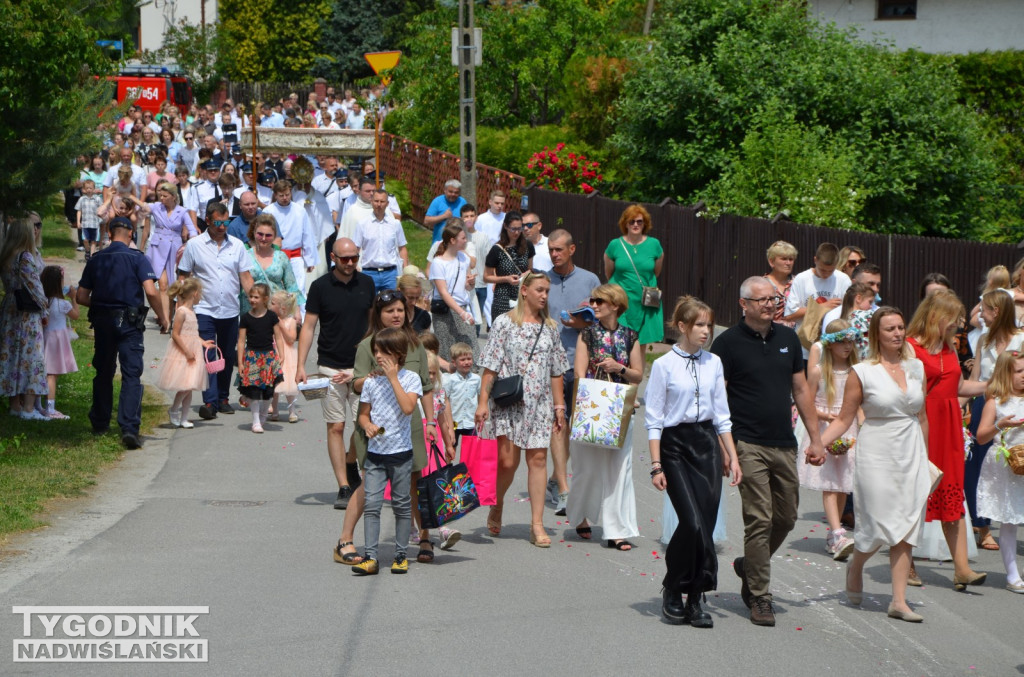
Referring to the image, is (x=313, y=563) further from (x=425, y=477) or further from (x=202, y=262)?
(x=202, y=262)

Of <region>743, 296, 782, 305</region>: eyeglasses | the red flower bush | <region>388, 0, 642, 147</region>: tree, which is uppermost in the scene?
<region>388, 0, 642, 147</region>: tree

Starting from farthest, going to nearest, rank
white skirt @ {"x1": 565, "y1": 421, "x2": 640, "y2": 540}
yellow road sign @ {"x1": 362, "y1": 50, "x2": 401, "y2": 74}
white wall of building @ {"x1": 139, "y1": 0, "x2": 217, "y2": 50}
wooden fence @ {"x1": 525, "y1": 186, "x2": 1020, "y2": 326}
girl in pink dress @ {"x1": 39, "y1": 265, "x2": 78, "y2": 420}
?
white wall of building @ {"x1": 139, "y1": 0, "x2": 217, "y2": 50} < yellow road sign @ {"x1": 362, "y1": 50, "x2": 401, "y2": 74} < wooden fence @ {"x1": 525, "y1": 186, "x2": 1020, "y2": 326} < girl in pink dress @ {"x1": 39, "y1": 265, "x2": 78, "y2": 420} < white skirt @ {"x1": 565, "y1": 421, "x2": 640, "y2": 540}

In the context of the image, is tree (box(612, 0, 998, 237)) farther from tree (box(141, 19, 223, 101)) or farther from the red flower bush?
tree (box(141, 19, 223, 101))

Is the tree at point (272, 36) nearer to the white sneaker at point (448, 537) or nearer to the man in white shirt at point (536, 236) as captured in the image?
the man in white shirt at point (536, 236)

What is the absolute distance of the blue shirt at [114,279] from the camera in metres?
11.9

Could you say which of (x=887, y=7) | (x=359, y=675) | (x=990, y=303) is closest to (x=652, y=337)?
(x=990, y=303)

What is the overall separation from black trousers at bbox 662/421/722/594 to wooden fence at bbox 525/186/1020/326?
7976 mm

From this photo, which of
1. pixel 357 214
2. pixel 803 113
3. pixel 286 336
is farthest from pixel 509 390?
pixel 803 113

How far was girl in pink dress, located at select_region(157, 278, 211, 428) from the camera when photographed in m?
12.7

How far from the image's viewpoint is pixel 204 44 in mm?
55062

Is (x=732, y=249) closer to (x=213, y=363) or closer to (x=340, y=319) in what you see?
(x=213, y=363)

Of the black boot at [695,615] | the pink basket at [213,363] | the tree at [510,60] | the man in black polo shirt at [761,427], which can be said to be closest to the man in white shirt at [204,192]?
the pink basket at [213,363]

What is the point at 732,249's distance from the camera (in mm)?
19031

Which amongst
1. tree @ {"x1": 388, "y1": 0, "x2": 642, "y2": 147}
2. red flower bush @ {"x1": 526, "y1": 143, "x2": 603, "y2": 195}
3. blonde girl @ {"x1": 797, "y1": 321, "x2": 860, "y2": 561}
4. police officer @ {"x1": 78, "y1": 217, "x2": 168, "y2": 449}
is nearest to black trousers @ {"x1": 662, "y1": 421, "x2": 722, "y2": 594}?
blonde girl @ {"x1": 797, "y1": 321, "x2": 860, "y2": 561}
